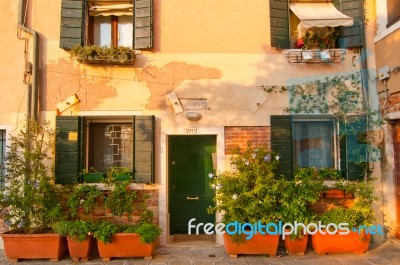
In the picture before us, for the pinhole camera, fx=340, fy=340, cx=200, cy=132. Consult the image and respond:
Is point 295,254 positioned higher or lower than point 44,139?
lower

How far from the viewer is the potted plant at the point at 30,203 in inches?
216

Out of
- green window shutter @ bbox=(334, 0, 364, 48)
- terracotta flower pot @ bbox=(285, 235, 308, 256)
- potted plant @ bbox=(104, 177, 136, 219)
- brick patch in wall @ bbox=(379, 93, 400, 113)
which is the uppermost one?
green window shutter @ bbox=(334, 0, 364, 48)

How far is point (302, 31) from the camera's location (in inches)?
256

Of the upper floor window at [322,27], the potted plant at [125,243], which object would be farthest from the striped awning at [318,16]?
the potted plant at [125,243]

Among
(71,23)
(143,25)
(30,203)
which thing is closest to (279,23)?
(143,25)

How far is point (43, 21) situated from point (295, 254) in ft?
20.3

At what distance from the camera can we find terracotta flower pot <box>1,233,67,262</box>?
547 cm

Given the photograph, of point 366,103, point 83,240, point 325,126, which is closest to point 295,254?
point 325,126

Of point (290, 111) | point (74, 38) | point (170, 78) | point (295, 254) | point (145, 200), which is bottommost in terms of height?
point (295, 254)

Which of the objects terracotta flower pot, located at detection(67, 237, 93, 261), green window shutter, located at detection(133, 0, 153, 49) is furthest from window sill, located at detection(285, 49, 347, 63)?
terracotta flower pot, located at detection(67, 237, 93, 261)

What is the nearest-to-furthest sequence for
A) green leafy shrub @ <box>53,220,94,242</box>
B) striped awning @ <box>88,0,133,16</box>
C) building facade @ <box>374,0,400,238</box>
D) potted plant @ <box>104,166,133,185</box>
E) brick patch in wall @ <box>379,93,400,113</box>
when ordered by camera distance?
green leafy shrub @ <box>53,220,94,242</box>, potted plant @ <box>104,166,133,185</box>, brick patch in wall @ <box>379,93,400,113</box>, building facade @ <box>374,0,400,238</box>, striped awning @ <box>88,0,133,16</box>

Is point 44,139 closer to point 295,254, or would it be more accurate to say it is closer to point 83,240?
point 83,240

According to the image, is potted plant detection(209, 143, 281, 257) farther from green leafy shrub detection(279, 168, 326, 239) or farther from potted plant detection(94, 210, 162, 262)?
potted plant detection(94, 210, 162, 262)

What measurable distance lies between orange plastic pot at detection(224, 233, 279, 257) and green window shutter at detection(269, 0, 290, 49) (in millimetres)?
3519
